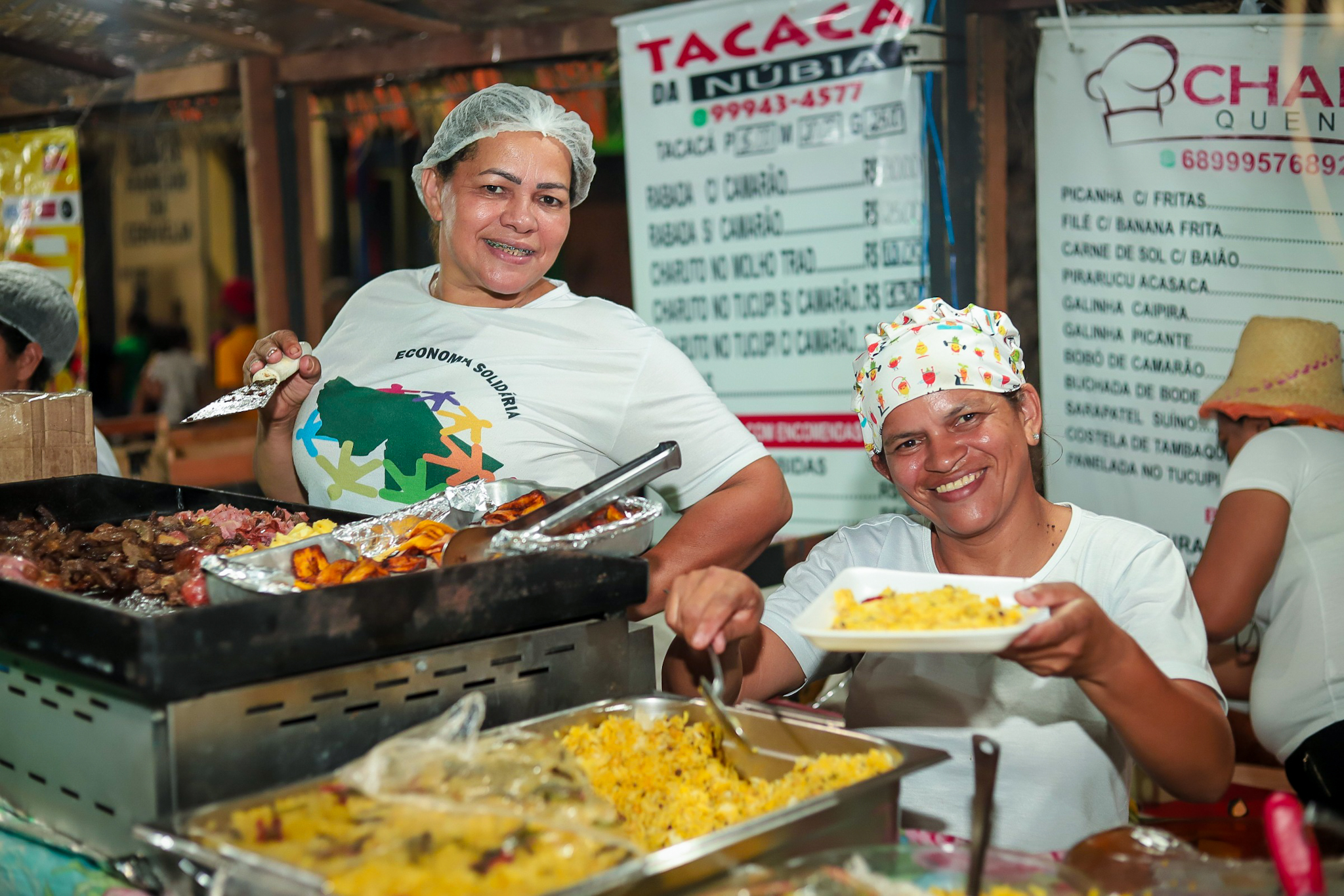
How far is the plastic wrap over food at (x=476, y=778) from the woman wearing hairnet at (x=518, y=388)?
91 centimetres

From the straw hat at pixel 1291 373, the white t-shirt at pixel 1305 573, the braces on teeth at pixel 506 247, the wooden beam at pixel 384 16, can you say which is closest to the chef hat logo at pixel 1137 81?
the straw hat at pixel 1291 373

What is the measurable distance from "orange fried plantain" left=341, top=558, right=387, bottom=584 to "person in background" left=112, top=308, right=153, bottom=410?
7.03 metres

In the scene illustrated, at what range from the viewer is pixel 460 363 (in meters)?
2.36

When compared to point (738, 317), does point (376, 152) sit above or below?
above

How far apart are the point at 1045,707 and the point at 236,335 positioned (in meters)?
5.97

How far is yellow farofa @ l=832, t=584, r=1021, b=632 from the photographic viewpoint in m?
1.38

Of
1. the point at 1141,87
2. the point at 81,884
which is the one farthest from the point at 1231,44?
the point at 81,884

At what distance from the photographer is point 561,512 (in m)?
1.74

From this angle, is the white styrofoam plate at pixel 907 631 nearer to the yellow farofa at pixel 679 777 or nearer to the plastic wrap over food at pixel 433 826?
the yellow farofa at pixel 679 777

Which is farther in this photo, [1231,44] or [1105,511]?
[1105,511]

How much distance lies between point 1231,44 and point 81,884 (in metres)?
3.00

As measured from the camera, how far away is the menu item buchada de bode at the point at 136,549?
5.91ft

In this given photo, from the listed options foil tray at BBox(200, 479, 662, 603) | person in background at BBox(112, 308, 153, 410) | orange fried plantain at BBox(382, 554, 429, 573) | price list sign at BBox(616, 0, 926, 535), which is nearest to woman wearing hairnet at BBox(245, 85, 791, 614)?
foil tray at BBox(200, 479, 662, 603)

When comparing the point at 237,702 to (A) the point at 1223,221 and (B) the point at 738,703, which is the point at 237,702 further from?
(A) the point at 1223,221
